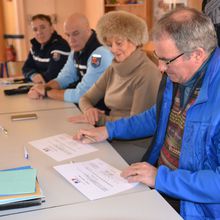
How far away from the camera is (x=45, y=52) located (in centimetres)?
344

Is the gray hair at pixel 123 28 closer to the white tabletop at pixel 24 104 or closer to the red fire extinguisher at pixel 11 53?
the white tabletop at pixel 24 104

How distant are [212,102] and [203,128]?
0.10 meters

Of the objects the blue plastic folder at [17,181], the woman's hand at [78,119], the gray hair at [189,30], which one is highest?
the gray hair at [189,30]

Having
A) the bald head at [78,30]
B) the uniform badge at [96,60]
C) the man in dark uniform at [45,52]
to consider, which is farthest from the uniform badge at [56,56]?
the uniform badge at [96,60]

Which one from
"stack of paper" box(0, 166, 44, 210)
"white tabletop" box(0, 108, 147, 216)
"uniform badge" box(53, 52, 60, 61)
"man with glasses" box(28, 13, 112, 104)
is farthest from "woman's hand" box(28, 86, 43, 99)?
"stack of paper" box(0, 166, 44, 210)

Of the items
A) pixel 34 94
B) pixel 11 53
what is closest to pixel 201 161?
pixel 34 94

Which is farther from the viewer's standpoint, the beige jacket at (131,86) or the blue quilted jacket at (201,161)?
the beige jacket at (131,86)

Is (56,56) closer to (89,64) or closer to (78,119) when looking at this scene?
(89,64)

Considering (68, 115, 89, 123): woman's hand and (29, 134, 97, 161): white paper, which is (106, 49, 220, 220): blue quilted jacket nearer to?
(29, 134, 97, 161): white paper

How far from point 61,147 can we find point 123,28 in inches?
31.2

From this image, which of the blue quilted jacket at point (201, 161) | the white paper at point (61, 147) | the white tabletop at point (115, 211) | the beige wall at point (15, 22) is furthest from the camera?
the beige wall at point (15, 22)

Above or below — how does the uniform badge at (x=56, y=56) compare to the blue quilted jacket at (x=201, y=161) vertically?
above

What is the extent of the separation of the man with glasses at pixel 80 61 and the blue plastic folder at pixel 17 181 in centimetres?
130

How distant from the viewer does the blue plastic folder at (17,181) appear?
1.10 m
